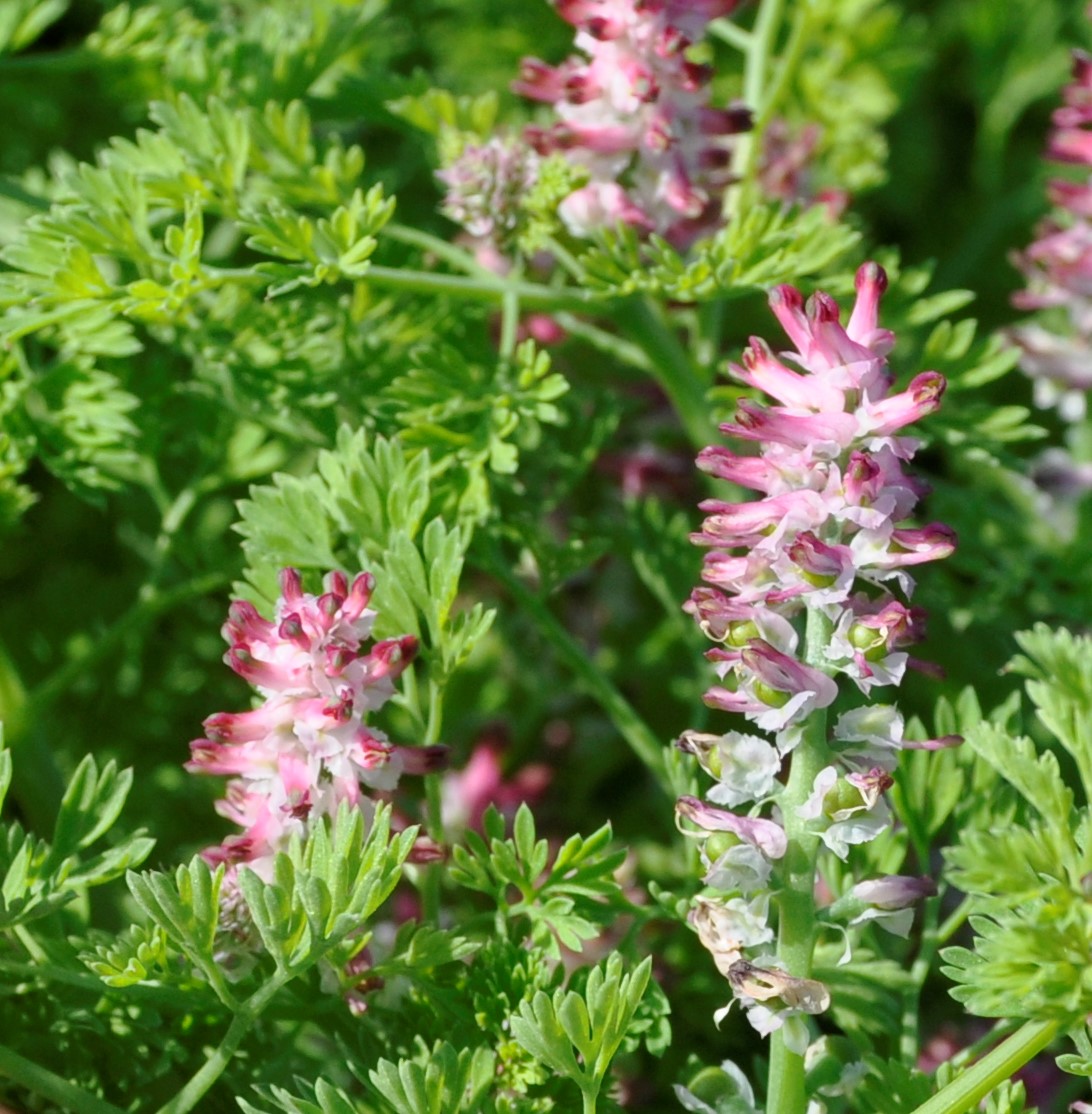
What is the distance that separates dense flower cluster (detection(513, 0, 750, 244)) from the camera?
4.20 feet

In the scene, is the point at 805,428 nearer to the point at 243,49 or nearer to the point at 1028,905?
the point at 1028,905

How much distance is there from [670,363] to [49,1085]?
0.86 metres

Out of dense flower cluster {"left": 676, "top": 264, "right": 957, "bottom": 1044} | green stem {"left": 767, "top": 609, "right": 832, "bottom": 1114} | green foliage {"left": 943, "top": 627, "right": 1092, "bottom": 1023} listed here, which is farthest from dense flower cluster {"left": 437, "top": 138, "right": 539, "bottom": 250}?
green foliage {"left": 943, "top": 627, "right": 1092, "bottom": 1023}

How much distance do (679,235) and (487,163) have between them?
0.20 meters

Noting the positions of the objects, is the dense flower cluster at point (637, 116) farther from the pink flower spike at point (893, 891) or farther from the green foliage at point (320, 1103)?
→ the green foliage at point (320, 1103)

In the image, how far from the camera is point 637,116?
1.32 metres

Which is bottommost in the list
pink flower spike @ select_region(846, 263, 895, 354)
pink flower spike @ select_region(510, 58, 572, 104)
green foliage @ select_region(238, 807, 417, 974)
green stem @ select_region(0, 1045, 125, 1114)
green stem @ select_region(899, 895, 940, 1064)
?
green stem @ select_region(899, 895, 940, 1064)

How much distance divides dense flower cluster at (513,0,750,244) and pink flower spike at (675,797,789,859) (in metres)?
0.60

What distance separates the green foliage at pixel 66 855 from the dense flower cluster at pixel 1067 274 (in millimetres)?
1098

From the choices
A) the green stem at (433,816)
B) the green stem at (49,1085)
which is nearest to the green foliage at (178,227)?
the green stem at (433,816)

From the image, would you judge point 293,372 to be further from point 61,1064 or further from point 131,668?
point 61,1064

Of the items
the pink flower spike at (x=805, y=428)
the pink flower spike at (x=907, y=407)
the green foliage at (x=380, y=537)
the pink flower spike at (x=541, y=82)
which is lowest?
the green foliage at (x=380, y=537)

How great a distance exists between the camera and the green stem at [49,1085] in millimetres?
968

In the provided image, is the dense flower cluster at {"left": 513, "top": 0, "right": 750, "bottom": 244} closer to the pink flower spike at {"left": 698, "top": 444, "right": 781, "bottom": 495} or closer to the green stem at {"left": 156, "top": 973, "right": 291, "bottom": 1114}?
the pink flower spike at {"left": 698, "top": 444, "right": 781, "bottom": 495}
